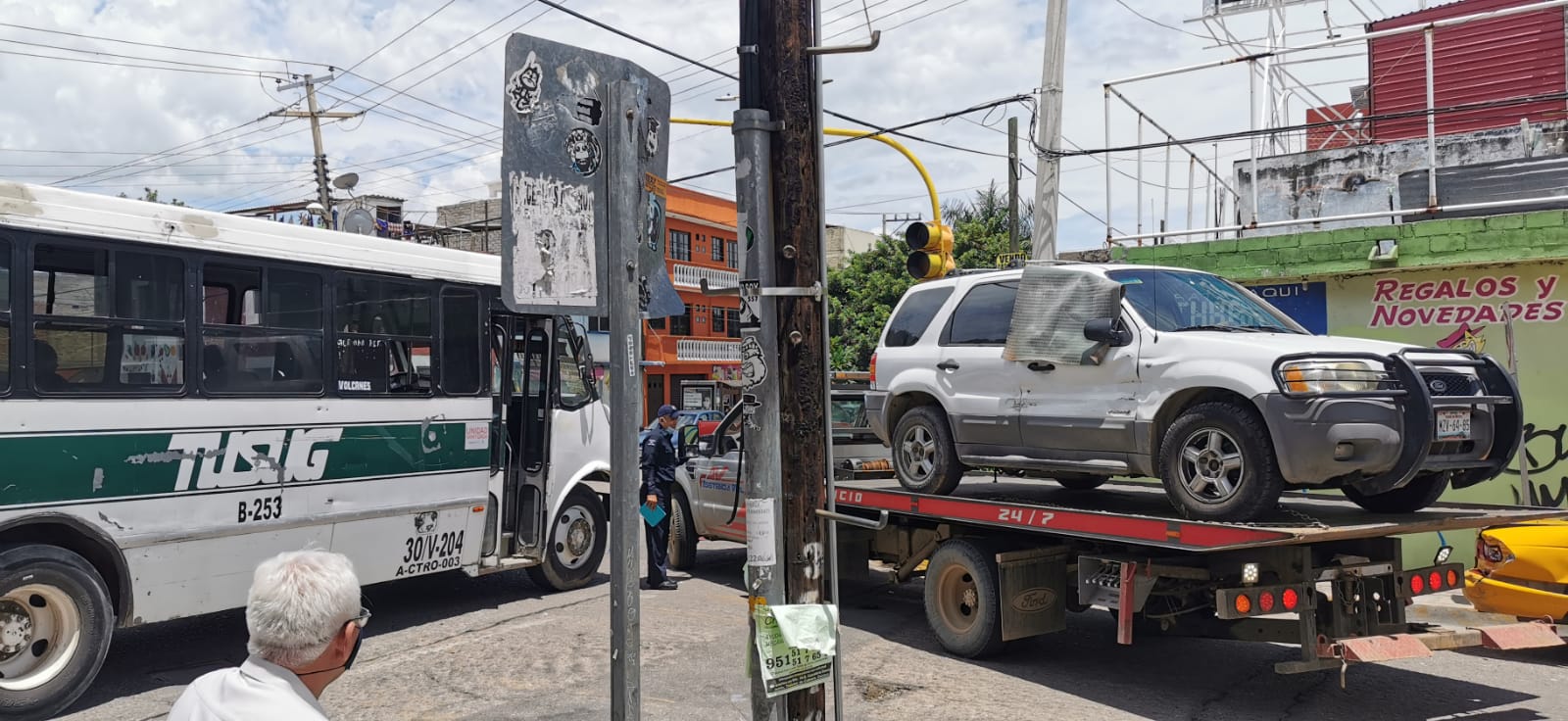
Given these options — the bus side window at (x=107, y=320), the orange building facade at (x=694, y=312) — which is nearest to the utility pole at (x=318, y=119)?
the orange building facade at (x=694, y=312)

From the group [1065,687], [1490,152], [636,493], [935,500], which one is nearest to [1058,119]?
[1490,152]

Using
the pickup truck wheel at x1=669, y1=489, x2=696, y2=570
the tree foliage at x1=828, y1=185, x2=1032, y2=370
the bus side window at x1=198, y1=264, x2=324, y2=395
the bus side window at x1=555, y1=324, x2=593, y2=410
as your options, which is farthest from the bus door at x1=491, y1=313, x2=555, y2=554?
the tree foliage at x1=828, y1=185, x2=1032, y2=370

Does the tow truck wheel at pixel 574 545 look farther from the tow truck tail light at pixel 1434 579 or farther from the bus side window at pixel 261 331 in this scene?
the tow truck tail light at pixel 1434 579

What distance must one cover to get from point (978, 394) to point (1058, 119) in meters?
6.56

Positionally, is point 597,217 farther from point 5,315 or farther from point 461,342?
point 461,342

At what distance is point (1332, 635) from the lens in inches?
269

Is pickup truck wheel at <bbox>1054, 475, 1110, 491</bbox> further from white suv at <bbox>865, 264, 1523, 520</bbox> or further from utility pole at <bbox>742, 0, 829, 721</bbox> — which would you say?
utility pole at <bbox>742, 0, 829, 721</bbox>

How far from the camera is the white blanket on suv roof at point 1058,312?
7664 millimetres

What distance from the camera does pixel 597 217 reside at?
3.73 m

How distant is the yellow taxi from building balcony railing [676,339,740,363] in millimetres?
37410

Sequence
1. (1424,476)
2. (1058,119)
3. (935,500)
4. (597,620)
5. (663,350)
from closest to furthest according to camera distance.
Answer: (1424,476), (935,500), (597,620), (1058,119), (663,350)

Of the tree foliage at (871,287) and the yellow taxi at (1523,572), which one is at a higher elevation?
the tree foliage at (871,287)

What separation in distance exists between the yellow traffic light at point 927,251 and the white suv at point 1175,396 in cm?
24

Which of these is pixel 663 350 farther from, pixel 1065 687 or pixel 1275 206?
pixel 1065 687
